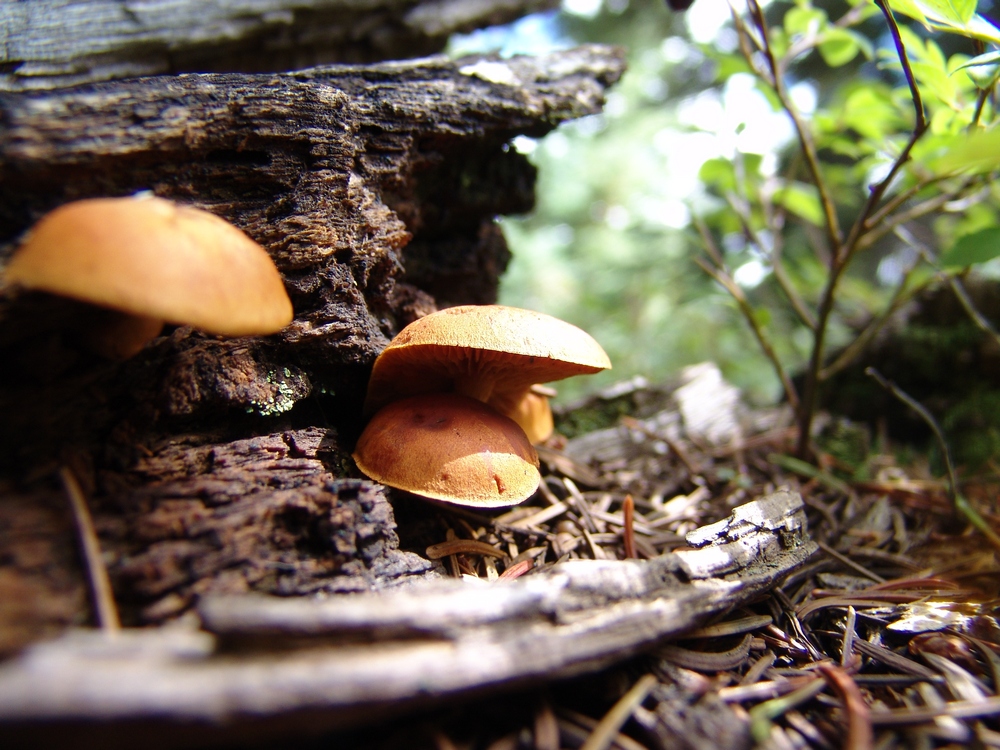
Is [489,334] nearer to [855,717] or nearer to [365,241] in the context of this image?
[365,241]

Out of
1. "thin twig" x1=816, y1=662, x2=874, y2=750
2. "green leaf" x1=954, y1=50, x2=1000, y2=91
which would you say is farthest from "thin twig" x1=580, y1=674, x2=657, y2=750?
"green leaf" x1=954, y1=50, x2=1000, y2=91

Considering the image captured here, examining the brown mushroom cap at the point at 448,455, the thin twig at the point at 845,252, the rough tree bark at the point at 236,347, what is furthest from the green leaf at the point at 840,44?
the brown mushroom cap at the point at 448,455

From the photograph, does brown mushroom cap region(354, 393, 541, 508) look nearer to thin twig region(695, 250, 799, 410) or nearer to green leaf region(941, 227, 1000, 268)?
thin twig region(695, 250, 799, 410)

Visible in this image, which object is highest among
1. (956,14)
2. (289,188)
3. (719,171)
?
(719,171)

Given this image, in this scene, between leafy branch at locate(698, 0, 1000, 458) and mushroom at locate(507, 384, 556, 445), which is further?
mushroom at locate(507, 384, 556, 445)

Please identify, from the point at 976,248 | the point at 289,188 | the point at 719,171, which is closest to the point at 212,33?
the point at 289,188

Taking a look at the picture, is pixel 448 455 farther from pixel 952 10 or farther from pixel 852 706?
pixel 952 10
